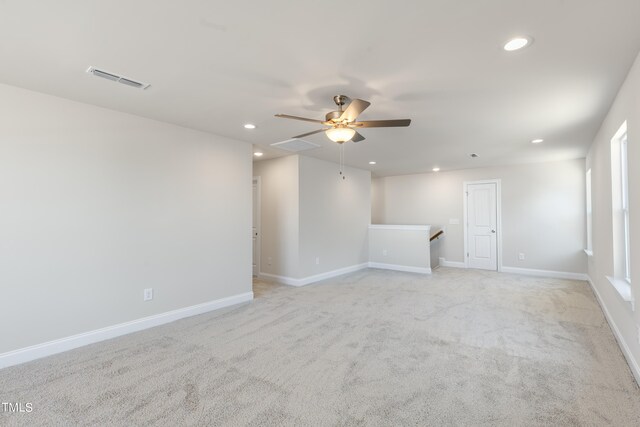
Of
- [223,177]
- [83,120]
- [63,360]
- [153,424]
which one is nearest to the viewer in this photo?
[153,424]

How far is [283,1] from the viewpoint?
5.39ft

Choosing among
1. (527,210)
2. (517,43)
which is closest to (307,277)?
(517,43)

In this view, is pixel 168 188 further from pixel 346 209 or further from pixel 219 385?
pixel 346 209

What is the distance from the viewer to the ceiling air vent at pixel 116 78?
7.86ft

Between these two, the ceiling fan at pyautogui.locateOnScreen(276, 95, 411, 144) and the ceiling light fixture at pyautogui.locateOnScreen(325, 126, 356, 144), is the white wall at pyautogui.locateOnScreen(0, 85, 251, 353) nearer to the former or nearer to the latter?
the ceiling fan at pyautogui.locateOnScreen(276, 95, 411, 144)

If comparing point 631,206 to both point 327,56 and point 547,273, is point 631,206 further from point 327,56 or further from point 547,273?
point 547,273

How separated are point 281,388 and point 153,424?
→ 82 centimetres

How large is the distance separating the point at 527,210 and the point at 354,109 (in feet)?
18.6

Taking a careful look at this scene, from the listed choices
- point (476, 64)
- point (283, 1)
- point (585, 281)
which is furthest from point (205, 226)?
point (585, 281)

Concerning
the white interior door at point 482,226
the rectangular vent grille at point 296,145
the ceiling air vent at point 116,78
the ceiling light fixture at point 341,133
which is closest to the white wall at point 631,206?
the ceiling light fixture at point 341,133

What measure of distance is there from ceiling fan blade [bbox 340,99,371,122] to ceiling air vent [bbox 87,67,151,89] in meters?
1.70

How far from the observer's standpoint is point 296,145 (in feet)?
15.5

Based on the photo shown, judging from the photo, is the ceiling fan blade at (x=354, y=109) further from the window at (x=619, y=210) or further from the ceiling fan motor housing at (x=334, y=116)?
the window at (x=619, y=210)

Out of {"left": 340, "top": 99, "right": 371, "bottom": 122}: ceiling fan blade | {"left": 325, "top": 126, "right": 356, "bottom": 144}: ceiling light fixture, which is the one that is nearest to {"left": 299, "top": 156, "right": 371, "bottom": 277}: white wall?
{"left": 325, "top": 126, "right": 356, "bottom": 144}: ceiling light fixture
